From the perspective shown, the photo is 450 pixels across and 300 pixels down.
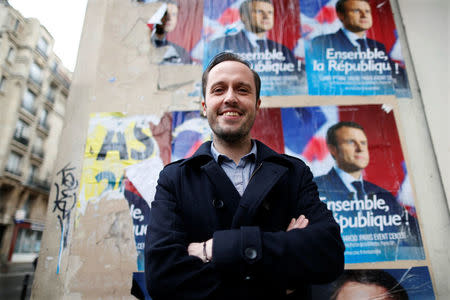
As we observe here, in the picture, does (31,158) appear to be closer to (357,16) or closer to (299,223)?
(357,16)

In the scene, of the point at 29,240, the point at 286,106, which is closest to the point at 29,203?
the point at 29,240

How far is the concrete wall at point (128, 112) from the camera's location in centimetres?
282

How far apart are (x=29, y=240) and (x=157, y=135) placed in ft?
68.2

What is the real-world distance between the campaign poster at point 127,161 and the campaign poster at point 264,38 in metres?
1.26

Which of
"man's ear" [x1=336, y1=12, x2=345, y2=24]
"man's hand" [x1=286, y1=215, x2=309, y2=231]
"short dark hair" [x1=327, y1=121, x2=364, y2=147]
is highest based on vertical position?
"man's ear" [x1=336, y1=12, x2=345, y2=24]

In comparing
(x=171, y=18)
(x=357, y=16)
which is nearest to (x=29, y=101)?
(x=171, y=18)

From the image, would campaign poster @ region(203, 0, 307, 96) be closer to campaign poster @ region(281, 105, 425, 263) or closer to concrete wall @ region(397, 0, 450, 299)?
campaign poster @ region(281, 105, 425, 263)

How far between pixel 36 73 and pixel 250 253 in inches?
801

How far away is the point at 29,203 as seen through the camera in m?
18.3

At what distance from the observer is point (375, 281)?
273 centimetres

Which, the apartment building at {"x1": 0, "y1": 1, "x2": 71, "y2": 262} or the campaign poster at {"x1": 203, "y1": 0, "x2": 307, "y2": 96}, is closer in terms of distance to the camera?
the campaign poster at {"x1": 203, "y1": 0, "x2": 307, "y2": 96}

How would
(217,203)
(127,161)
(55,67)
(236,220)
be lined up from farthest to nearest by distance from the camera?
(55,67)
(127,161)
(217,203)
(236,220)

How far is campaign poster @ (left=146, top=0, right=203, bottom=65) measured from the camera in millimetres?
3566

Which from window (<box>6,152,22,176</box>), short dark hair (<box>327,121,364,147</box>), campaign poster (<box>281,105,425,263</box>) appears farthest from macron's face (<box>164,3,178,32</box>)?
window (<box>6,152,22,176</box>)
